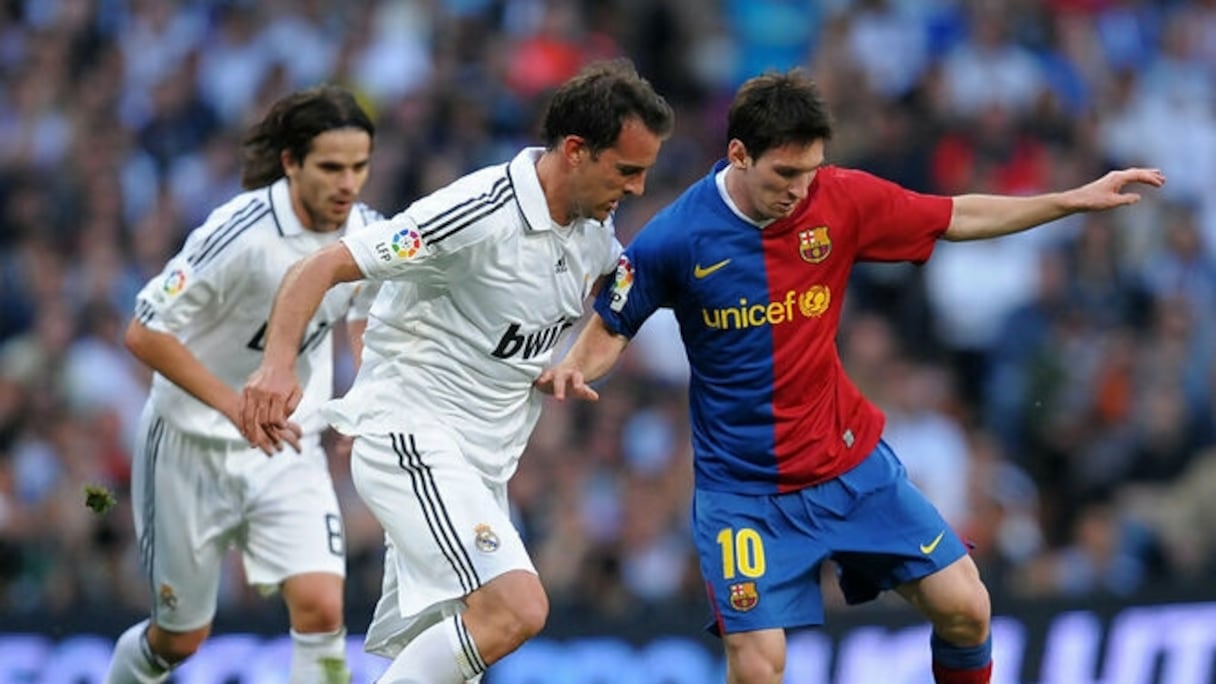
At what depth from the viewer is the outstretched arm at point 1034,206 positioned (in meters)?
7.94

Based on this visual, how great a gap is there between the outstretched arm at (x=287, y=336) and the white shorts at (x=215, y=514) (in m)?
1.57

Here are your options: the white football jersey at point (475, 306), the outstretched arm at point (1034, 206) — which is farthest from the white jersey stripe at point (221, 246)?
the outstretched arm at point (1034, 206)

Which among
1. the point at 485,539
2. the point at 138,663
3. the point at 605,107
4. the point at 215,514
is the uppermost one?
the point at 605,107

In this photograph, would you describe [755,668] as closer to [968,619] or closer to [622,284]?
[968,619]

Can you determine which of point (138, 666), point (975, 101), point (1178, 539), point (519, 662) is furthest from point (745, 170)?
point (975, 101)

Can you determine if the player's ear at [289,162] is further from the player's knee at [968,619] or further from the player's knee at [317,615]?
the player's knee at [968,619]

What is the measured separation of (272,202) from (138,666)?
75.0 inches

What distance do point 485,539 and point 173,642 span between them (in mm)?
2080

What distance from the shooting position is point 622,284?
8.00m

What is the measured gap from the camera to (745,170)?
309 inches

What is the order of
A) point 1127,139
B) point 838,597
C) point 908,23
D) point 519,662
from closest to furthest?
point 519,662 < point 838,597 < point 1127,139 < point 908,23

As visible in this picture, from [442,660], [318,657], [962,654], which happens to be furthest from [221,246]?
[962,654]

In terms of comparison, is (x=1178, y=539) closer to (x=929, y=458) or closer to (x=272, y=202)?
(x=929, y=458)

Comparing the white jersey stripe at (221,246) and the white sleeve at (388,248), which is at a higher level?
the white sleeve at (388,248)
